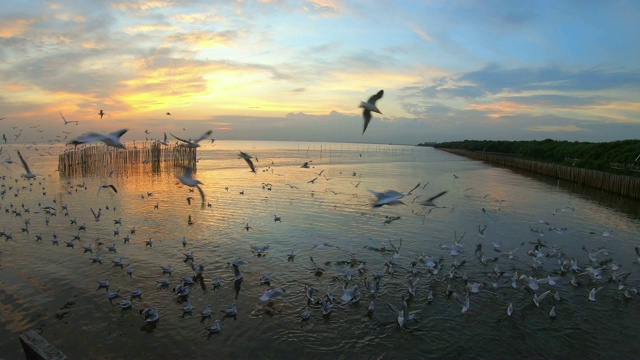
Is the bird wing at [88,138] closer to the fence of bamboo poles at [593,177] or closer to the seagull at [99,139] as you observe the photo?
the seagull at [99,139]

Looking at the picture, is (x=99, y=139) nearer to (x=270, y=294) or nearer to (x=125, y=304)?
(x=125, y=304)

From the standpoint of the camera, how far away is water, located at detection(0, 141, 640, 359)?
9.38 metres

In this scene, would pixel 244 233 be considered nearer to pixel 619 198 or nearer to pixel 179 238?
pixel 179 238

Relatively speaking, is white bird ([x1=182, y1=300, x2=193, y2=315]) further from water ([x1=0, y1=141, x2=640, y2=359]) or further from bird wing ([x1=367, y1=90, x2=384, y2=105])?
bird wing ([x1=367, y1=90, x2=384, y2=105])

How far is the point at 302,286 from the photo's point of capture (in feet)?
40.8

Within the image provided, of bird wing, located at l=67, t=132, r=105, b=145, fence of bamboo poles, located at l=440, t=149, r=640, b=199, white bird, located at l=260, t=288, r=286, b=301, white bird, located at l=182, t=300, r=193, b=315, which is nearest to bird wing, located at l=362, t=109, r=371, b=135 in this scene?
bird wing, located at l=67, t=132, r=105, b=145

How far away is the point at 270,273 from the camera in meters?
13.5

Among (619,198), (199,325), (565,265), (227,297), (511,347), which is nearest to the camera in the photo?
(511,347)

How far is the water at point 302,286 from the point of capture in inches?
369

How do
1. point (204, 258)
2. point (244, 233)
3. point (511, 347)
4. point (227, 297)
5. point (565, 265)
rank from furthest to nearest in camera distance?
point (244, 233)
point (204, 258)
point (565, 265)
point (227, 297)
point (511, 347)

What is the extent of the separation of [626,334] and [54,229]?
2189cm

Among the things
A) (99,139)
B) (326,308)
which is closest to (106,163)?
(99,139)

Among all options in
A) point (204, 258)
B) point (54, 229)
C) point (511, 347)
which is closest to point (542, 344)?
point (511, 347)

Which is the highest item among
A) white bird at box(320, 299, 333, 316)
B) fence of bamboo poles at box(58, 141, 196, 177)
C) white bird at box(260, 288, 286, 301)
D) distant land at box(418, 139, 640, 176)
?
distant land at box(418, 139, 640, 176)
